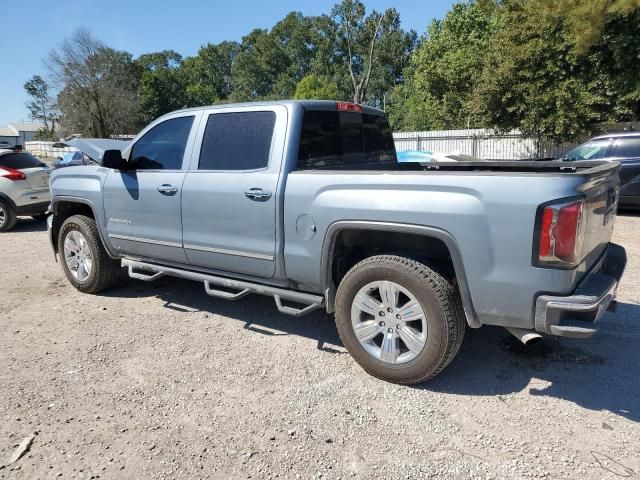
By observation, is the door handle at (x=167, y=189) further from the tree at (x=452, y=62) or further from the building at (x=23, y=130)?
the building at (x=23, y=130)

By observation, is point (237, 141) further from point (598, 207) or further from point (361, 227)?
point (598, 207)

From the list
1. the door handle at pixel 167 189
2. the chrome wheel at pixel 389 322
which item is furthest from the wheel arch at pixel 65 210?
the chrome wheel at pixel 389 322

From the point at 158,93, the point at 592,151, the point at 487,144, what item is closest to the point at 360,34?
the point at 158,93

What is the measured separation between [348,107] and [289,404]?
8.57 feet

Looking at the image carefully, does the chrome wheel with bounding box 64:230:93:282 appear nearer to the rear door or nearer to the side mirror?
the side mirror

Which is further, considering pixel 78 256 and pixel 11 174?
pixel 11 174

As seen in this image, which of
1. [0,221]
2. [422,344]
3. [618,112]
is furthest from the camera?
[618,112]

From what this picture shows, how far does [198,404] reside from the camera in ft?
10.8

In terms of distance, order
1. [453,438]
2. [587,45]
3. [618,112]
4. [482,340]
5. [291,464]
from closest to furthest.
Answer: [291,464]
[453,438]
[482,340]
[587,45]
[618,112]

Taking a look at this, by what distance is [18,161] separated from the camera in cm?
1039

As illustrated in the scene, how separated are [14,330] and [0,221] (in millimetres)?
6758

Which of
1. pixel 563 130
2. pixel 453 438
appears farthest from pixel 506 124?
pixel 453 438

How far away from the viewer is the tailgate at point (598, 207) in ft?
9.51

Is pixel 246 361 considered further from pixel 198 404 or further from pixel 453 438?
pixel 453 438
